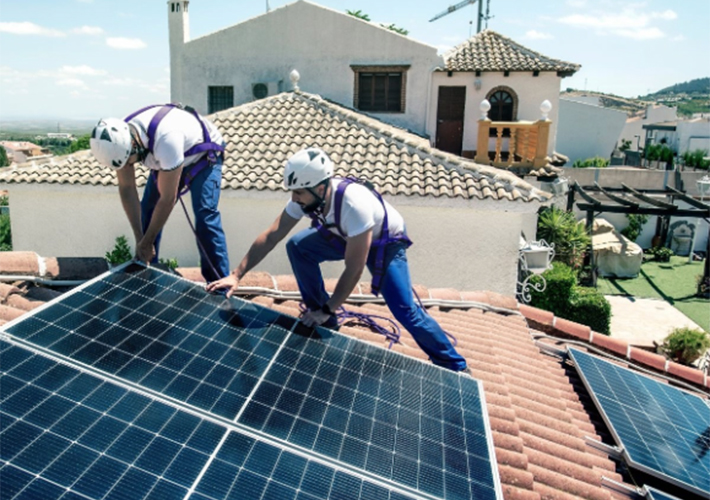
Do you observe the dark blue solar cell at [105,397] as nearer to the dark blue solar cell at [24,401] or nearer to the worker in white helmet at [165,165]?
the dark blue solar cell at [24,401]

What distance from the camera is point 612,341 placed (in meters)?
8.02

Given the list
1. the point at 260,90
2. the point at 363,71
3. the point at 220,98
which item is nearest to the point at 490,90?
the point at 363,71

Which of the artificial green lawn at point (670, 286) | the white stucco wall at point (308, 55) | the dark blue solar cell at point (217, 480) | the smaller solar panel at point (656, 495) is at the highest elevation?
the white stucco wall at point (308, 55)

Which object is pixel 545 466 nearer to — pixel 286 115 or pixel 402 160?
pixel 402 160

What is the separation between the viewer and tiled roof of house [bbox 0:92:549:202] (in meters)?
12.2

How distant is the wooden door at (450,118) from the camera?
21.6 m

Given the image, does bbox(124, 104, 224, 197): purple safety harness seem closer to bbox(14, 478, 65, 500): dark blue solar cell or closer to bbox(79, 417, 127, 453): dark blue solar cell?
bbox(79, 417, 127, 453): dark blue solar cell

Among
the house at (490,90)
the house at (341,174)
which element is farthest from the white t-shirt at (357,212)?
the house at (490,90)

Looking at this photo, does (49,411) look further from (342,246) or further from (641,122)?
(641,122)

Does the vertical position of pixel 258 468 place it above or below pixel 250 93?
below

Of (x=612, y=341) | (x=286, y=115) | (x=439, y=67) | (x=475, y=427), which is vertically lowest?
(x=612, y=341)

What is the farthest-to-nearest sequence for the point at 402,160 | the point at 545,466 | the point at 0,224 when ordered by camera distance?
the point at 0,224 < the point at 402,160 < the point at 545,466

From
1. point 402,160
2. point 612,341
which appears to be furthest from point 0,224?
point 612,341

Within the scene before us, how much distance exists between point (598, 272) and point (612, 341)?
17.8 m
